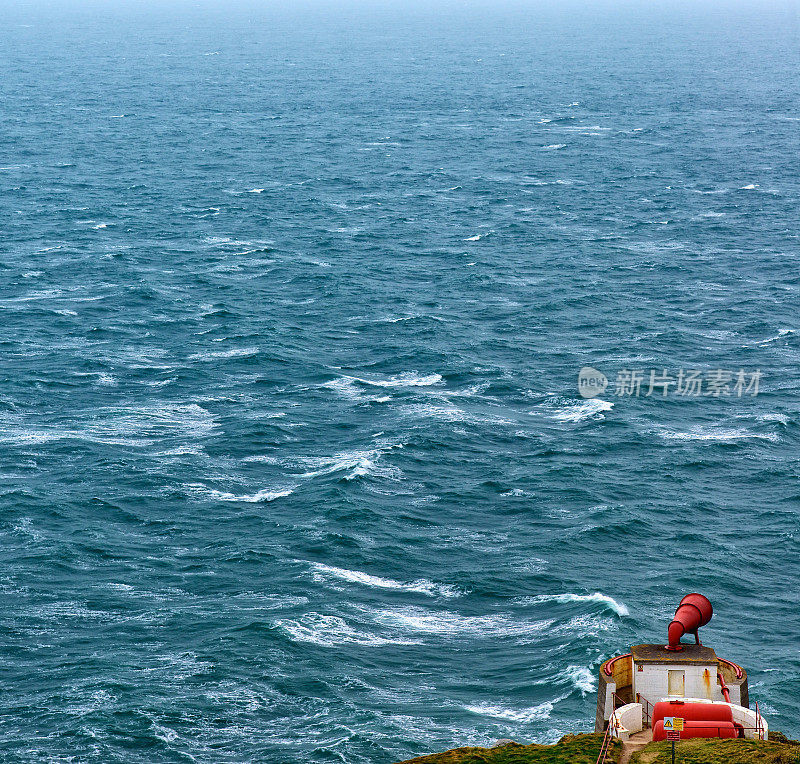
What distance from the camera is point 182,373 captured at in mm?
106875

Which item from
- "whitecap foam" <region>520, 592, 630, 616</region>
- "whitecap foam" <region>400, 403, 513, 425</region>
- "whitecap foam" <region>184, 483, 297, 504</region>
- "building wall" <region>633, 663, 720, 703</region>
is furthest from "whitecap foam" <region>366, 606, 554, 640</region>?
"whitecap foam" <region>400, 403, 513, 425</region>

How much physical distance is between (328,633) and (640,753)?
25.7m

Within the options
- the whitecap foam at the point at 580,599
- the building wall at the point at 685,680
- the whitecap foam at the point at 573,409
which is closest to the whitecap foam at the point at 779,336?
the whitecap foam at the point at 573,409

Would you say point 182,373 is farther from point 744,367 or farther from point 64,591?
point 744,367

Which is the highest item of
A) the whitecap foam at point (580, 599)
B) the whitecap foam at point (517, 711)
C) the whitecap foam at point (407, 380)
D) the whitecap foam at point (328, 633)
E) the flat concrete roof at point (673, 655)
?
the flat concrete roof at point (673, 655)

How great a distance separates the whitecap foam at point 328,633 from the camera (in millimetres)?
68250

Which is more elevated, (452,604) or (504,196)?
(504,196)

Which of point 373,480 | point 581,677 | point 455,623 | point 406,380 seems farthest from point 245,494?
point 581,677

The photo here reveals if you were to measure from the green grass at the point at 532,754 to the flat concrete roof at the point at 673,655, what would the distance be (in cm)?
400

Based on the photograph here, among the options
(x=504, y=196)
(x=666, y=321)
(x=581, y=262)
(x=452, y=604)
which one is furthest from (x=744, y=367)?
(x=504, y=196)

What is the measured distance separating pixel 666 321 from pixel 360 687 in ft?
222

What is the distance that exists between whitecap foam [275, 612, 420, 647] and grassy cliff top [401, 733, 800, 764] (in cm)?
1435

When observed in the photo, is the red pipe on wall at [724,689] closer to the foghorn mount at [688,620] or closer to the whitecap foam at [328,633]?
the foghorn mount at [688,620]

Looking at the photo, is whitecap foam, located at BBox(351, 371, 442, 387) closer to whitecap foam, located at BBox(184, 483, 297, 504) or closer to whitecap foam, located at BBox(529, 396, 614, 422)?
whitecap foam, located at BBox(529, 396, 614, 422)
